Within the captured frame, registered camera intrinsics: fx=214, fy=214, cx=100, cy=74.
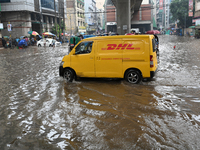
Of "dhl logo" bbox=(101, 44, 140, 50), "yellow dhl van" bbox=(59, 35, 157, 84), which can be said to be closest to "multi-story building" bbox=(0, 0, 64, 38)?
"yellow dhl van" bbox=(59, 35, 157, 84)

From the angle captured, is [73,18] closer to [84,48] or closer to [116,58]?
[84,48]

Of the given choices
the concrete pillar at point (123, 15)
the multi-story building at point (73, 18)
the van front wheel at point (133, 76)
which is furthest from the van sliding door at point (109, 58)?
the multi-story building at point (73, 18)

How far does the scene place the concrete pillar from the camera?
2562cm

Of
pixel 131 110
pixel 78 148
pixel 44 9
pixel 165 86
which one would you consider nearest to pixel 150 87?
pixel 165 86

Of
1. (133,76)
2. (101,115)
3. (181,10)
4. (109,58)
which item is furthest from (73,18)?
(101,115)

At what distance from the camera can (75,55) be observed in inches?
325

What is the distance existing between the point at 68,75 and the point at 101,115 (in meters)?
3.90

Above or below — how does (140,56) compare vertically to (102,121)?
above

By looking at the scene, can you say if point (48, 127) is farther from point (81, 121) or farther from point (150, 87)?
point (150, 87)

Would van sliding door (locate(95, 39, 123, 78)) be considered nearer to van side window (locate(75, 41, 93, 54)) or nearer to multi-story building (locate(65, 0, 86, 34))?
van side window (locate(75, 41, 93, 54))

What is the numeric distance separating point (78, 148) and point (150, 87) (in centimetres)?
433

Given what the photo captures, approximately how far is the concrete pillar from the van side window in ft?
62.1

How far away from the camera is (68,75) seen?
841cm

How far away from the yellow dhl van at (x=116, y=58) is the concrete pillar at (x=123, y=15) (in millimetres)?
19101
